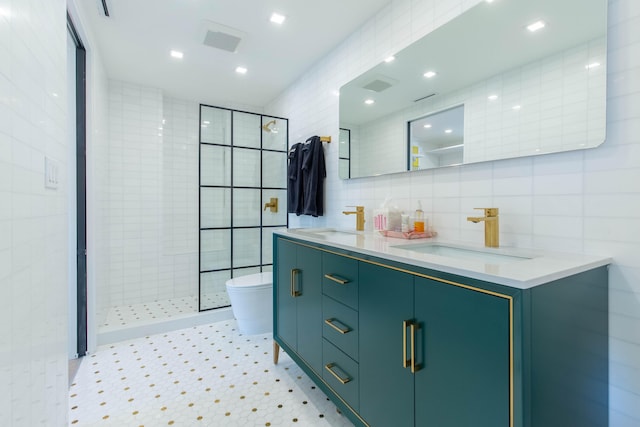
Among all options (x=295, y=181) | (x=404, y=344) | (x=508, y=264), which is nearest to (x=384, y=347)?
(x=404, y=344)

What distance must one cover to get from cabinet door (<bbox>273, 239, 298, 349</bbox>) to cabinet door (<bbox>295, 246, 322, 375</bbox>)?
7 centimetres

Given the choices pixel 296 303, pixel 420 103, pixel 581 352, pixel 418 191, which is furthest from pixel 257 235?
pixel 581 352

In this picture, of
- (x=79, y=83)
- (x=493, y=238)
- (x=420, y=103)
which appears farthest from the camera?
(x=79, y=83)

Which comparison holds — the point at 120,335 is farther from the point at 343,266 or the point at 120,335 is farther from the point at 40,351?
the point at 343,266

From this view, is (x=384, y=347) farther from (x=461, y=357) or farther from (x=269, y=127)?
(x=269, y=127)

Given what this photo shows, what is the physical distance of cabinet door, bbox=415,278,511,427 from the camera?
0.78m

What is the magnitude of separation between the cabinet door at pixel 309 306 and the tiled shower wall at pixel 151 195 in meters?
2.40

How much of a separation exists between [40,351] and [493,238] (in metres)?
1.81

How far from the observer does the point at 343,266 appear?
142 cm

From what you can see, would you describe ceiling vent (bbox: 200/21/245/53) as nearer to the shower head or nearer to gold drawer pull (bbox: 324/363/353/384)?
the shower head

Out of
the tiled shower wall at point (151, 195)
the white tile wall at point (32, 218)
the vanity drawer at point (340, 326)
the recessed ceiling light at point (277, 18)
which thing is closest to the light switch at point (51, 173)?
the white tile wall at point (32, 218)

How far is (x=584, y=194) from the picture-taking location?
1129 mm

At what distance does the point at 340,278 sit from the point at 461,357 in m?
0.64

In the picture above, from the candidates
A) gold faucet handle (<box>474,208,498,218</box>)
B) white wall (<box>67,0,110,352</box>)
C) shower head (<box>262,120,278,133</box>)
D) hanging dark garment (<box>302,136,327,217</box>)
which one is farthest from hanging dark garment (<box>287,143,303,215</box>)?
gold faucet handle (<box>474,208,498,218</box>)
